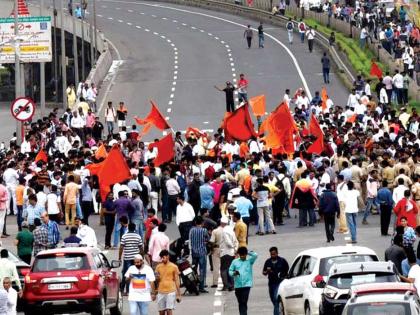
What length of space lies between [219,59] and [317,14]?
10772mm

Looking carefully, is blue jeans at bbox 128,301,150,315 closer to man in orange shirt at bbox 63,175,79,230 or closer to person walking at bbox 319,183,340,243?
person walking at bbox 319,183,340,243

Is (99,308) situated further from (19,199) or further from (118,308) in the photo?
(19,199)

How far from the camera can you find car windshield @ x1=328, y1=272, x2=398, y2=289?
2270cm

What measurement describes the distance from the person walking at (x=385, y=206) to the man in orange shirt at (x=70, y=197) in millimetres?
6663

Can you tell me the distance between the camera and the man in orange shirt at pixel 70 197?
36.7 m

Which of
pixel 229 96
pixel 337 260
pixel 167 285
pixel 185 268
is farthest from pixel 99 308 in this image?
pixel 229 96

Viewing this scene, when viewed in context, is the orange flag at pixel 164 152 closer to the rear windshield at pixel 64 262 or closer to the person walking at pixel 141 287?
the rear windshield at pixel 64 262

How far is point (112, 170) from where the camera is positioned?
35.9 metres

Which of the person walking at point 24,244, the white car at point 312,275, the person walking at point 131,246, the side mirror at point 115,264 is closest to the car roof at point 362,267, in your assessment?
the white car at point 312,275

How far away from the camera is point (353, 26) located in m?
75.4

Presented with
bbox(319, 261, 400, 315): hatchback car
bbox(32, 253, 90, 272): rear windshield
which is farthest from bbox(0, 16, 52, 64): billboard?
bbox(319, 261, 400, 315): hatchback car

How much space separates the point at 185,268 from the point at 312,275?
5506 millimetres

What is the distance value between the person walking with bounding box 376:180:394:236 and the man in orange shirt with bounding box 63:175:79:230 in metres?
6.66

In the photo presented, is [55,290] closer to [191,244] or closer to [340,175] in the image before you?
[191,244]
